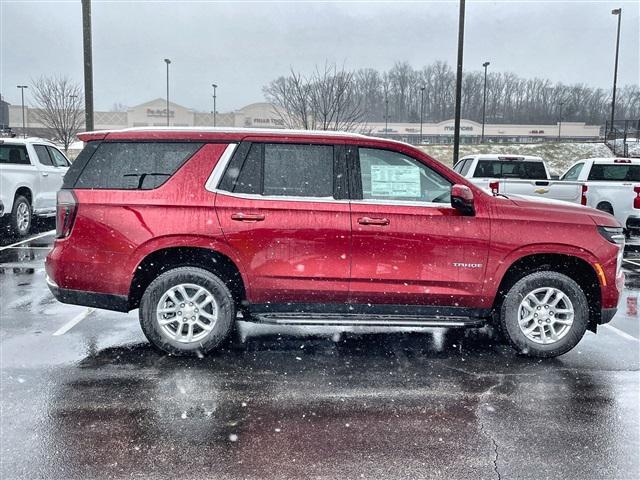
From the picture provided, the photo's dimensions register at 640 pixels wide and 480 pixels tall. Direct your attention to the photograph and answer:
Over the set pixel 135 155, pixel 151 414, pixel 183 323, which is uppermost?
pixel 135 155

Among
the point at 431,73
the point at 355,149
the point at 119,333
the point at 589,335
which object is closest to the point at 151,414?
the point at 119,333

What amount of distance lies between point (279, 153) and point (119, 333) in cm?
247

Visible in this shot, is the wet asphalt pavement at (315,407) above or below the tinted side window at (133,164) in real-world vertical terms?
below

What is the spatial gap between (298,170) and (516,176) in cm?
910

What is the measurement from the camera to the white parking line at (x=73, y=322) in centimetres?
570

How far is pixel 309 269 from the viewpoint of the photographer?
4902 millimetres

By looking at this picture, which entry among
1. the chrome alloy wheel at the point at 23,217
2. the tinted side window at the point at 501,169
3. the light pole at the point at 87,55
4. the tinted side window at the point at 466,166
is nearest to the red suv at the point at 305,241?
the tinted side window at the point at 501,169

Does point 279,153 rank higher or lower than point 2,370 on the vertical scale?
higher

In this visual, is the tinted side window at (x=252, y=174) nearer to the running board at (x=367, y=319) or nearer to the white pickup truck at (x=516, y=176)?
the running board at (x=367, y=319)

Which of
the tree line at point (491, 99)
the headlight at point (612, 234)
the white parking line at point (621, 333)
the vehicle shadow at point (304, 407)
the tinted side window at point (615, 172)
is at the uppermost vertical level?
the tree line at point (491, 99)

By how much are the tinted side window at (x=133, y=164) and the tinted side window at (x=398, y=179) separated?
1519 millimetres

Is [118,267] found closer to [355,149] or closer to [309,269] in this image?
[309,269]

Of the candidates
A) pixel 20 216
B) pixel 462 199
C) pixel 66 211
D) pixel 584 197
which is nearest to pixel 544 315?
pixel 462 199

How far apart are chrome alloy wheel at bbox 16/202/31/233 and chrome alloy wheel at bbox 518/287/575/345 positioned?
10.7m
